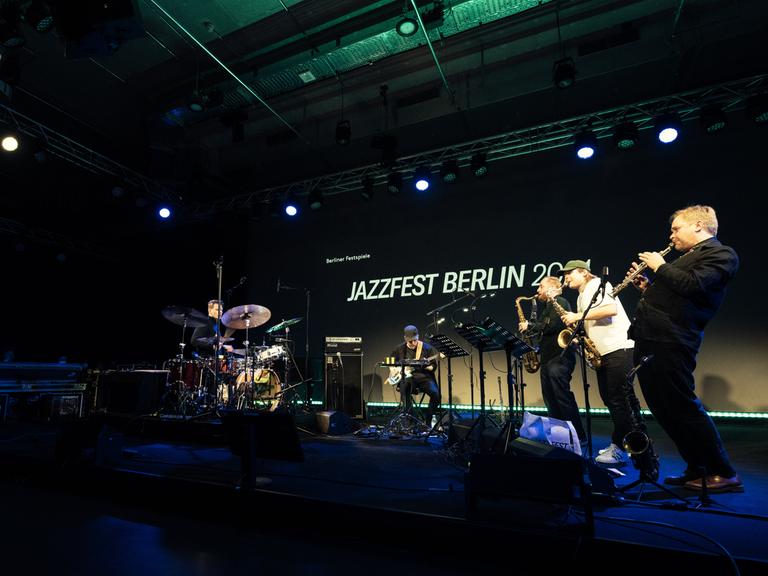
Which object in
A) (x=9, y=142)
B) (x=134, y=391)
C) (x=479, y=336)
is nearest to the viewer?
Answer: (x=479, y=336)

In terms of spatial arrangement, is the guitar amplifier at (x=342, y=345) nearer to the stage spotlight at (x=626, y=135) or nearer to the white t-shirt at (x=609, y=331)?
the white t-shirt at (x=609, y=331)

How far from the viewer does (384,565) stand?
6.97 ft

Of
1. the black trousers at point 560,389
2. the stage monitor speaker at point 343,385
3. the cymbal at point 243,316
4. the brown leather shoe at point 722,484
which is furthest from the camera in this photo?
the stage monitor speaker at point 343,385

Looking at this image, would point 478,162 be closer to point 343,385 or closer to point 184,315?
point 343,385

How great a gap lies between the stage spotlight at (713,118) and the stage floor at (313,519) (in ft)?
15.5

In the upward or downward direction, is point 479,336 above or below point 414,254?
below

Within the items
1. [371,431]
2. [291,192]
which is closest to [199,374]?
[371,431]

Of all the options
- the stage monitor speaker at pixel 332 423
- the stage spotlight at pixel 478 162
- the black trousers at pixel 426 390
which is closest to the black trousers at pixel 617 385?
the black trousers at pixel 426 390

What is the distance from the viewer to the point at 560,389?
4.38 meters

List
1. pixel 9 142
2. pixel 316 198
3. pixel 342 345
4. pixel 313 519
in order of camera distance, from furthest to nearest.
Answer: pixel 316 198
pixel 342 345
pixel 9 142
pixel 313 519

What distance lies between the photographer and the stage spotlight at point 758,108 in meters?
5.96

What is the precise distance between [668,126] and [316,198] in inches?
240

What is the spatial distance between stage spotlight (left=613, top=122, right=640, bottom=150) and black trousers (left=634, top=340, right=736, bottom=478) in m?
4.92

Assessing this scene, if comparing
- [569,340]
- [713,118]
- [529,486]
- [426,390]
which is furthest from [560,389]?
[713,118]
